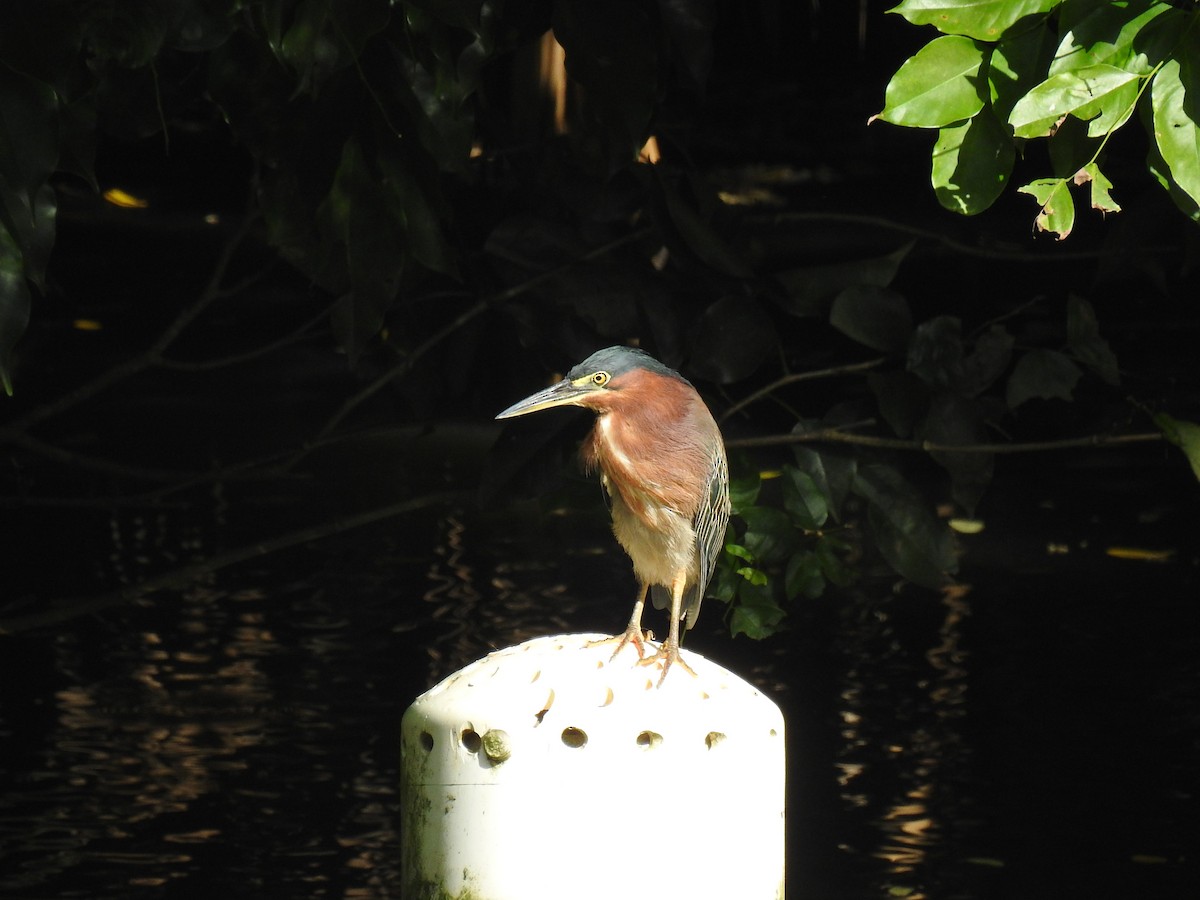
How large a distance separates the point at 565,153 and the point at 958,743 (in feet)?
6.07

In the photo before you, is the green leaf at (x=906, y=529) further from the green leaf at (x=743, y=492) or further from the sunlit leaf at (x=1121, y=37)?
the sunlit leaf at (x=1121, y=37)

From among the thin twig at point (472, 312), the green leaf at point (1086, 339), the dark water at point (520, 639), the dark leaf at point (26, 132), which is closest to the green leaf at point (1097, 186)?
the dark leaf at point (26, 132)

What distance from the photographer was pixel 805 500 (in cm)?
336

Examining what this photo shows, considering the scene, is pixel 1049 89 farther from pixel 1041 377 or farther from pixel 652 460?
pixel 1041 377

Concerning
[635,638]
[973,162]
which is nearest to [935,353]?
[635,638]

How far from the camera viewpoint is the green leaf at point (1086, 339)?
326 centimetres

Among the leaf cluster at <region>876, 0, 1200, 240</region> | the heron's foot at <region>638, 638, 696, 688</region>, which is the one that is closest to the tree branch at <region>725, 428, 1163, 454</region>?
the heron's foot at <region>638, 638, 696, 688</region>

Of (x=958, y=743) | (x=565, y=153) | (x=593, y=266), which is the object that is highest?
Answer: (x=565, y=153)

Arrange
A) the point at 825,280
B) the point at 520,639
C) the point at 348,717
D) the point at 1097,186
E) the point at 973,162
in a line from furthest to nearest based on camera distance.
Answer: the point at 520,639 → the point at 348,717 → the point at 825,280 → the point at 973,162 → the point at 1097,186

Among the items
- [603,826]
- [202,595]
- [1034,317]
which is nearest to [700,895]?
[603,826]

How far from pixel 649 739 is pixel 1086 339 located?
67.1 inches

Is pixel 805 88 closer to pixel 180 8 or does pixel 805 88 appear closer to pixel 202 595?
pixel 202 595

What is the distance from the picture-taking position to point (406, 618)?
5.31 m

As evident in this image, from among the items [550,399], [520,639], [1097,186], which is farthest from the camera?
[520,639]
